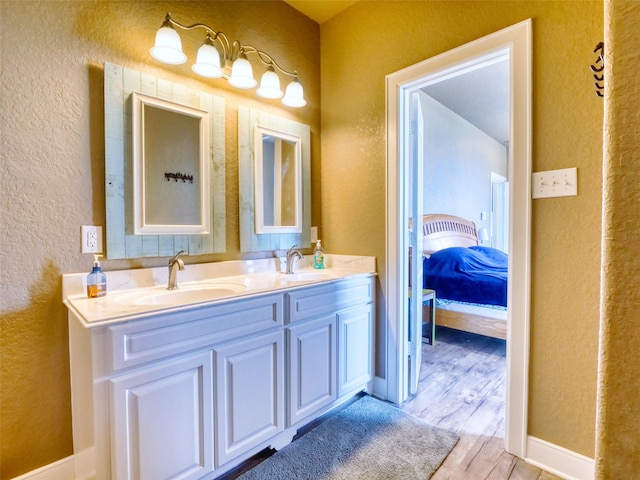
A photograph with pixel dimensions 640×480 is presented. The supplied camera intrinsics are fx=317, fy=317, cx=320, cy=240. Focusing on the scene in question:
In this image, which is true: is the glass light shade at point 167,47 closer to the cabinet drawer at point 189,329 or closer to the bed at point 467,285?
the cabinet drawer at point 189,329

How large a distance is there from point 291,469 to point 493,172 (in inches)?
228

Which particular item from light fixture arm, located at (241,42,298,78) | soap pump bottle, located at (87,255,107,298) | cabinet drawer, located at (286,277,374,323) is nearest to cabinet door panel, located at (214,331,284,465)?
cabinet drawer, located at (286,277,374,323)

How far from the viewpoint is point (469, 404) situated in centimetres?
201

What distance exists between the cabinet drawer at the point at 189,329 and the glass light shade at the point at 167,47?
1.20m

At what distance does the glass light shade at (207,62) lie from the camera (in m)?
1.59

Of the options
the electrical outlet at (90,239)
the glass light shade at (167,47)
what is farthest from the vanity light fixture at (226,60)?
the electrical outlet at (90,239)

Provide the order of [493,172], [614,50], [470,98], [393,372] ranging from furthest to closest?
[493,172]
[470,98]
[393,372]
[614,50]

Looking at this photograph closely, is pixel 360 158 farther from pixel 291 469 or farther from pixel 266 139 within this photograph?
pixel 291 469

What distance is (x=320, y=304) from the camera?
5.60 ft

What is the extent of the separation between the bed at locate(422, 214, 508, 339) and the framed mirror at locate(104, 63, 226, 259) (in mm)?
2214

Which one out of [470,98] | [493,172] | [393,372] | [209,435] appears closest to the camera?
[209,435]

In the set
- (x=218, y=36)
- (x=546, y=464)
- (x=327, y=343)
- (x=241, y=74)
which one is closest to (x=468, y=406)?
(x=546, y=464)

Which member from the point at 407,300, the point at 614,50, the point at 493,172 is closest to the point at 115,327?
the point at 614,50

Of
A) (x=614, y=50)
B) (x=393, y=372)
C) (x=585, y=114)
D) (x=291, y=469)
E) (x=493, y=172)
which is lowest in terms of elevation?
(x=291, y=469)
